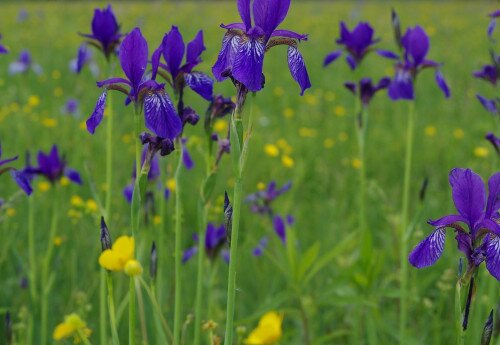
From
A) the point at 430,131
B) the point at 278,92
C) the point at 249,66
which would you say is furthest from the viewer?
the point at 278,92

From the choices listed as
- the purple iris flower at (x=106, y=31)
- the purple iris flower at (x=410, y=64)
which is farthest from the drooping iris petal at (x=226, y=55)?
the purple iris flower at (x=410, y=64)

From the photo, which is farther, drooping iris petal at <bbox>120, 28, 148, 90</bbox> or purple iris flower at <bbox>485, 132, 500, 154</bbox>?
purple iris flower at <bbox>485, 132, 500, 154</bbox>

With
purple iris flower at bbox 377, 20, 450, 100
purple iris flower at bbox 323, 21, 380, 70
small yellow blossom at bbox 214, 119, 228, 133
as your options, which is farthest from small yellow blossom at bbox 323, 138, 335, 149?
purple iris flower at bbox 377, 20, 450, 100

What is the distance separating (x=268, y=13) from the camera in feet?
4.60

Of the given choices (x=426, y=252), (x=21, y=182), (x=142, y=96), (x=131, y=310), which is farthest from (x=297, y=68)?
(x=21, y=182)

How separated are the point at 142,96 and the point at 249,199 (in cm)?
148

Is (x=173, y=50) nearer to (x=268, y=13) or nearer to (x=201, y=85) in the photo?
(x=201, y=85)

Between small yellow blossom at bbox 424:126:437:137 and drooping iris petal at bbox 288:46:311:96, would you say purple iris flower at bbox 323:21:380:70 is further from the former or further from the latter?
small yellow blossom at bbox 424:126:437:137

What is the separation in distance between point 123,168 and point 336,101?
299 cm

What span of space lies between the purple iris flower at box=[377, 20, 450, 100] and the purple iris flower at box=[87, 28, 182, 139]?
1.25 meters

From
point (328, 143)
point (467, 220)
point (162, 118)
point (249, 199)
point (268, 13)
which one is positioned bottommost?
point (249, 199)

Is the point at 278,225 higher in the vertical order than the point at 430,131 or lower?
lower

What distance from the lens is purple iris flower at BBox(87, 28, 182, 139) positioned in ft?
4.83

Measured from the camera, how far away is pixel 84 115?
18.1 feet
